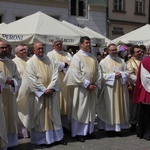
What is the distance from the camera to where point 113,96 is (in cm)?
820

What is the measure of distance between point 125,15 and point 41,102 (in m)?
21.5

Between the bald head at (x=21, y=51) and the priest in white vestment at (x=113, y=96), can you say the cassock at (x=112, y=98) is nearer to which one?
the priest in white vestment at (x=113, y=96)

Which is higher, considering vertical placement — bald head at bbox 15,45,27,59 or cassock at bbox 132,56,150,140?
bald head at bbox 15,45,27,59

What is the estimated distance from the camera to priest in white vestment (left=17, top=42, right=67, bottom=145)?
23.4ft

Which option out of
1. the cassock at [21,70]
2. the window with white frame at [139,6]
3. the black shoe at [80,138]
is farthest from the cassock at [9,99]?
the window with white frame at [139,6]

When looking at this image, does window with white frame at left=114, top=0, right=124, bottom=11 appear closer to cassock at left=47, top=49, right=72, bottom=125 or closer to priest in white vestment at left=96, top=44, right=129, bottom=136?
cassock at left=47, top=49, right=72, bottom=125

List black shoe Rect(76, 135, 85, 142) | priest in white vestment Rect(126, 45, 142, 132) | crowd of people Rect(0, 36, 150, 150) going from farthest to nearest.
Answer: priest in white vestment Rect(126, 45, 142, 132), black shoe Rect(76, 135, 85, 142), crowd of people Rect(0, 36, 150, 150)

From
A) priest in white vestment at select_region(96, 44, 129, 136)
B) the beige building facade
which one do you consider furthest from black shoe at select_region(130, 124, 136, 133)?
the beige building facade

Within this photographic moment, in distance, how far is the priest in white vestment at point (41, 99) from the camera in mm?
7140

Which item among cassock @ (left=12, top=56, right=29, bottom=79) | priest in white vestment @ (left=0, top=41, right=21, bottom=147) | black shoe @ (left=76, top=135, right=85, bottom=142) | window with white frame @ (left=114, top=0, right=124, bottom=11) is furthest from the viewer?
window with white frame @ (left=114, top=0, right=124, bottom=11)

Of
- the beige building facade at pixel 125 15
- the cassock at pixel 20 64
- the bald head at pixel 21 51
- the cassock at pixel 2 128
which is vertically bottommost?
the cassock at pixel 2 128

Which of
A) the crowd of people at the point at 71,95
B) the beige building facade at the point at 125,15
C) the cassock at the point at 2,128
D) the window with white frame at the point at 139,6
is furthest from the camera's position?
the window with white frame at the point at 139,6

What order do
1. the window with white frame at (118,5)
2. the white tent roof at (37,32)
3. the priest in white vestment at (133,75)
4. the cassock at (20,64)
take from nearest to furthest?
the cassock at (20,64) < the priest in white vestment at (133,75) < the white tent roof at (37,32) < the window with white frame at (118,5)

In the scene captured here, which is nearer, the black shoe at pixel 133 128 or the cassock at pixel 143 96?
the cassock at pixel 143 96
